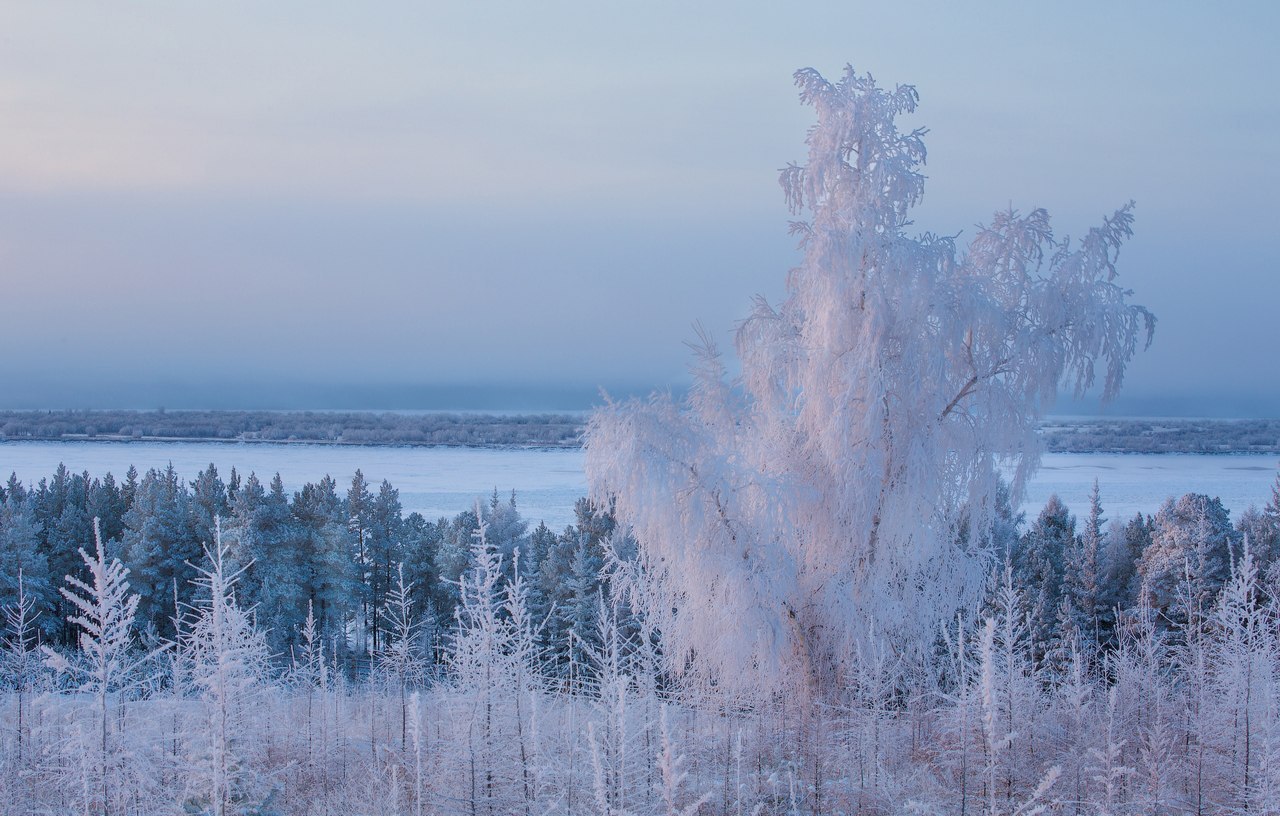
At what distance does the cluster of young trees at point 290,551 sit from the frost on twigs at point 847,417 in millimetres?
15486

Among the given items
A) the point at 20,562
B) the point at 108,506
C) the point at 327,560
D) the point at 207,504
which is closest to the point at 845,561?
the point at 327,560

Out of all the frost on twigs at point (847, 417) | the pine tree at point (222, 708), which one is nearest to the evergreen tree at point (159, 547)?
the frost on twigs at point (847, 417)

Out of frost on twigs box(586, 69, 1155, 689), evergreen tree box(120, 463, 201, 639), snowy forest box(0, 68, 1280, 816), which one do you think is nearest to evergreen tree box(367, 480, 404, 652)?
evergreen tree box(120, 463, 201, 639)

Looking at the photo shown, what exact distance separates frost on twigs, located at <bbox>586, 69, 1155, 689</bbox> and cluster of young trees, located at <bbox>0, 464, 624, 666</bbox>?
1549cm

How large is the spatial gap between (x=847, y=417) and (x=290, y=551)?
24.3 metres

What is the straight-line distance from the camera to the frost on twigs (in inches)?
398

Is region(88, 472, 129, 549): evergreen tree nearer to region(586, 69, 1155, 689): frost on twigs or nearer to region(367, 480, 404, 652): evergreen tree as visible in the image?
region(367, 480, 404, 652): evergreen tree

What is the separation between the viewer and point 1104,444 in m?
77.5

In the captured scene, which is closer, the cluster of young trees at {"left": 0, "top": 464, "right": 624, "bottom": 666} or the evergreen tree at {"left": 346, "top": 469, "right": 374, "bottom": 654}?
the cluster of young trees at {"left": 0, "top": 464, "right": 624, "bottom": 666}

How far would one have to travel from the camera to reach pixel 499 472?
5975cm

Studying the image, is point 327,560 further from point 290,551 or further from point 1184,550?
point 1184,550

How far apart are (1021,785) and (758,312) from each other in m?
6.01

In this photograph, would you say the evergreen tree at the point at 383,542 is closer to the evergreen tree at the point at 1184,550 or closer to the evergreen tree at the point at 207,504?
the evergreen tree at the point at 207,504

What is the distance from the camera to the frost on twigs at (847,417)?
33.1 feet
